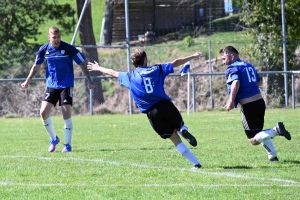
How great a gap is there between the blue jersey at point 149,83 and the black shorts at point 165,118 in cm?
8

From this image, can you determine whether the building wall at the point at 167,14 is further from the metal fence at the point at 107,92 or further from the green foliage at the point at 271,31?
the metal fence at the point at 107,92

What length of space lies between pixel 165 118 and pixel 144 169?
2.22ft

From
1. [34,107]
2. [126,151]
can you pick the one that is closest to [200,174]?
[126,151]

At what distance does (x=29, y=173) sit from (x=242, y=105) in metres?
2.93

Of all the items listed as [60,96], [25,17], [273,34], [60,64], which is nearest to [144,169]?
[60,96]

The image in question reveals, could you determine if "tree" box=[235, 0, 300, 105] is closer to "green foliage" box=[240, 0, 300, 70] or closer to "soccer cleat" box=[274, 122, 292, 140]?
"green foliage" box=[240, 0, 300, 70]

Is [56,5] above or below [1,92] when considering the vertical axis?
above

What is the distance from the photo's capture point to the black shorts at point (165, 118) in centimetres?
917

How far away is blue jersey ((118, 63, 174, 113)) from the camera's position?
9.11 m

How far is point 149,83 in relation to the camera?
359 inches

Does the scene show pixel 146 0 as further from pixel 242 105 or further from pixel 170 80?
pixel 242 105

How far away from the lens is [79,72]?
2745cm

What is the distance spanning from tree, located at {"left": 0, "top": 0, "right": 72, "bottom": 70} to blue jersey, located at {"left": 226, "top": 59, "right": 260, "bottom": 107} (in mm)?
21518

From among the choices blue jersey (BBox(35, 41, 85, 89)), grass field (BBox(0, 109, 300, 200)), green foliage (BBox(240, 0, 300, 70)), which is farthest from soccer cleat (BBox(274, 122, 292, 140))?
green foliage (BBox(240, 0, 300, 70))
